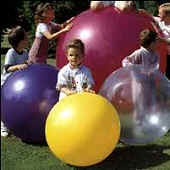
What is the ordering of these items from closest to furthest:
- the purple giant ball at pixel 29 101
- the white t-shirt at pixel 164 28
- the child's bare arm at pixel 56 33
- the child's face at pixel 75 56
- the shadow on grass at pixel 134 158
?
the shadow on grass at pixel 134 158, the child's face at pixel 75 56, the purple giant ball at pixel 29 101, the child's bare arm at pixel 56 33, the white t-shirt at pixel 164 28

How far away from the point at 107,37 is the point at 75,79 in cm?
102

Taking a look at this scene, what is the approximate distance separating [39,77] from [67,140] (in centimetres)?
128

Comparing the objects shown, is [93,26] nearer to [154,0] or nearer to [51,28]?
[51,28]

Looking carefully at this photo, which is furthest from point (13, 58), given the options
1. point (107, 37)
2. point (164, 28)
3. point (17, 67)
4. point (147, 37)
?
point (164, 28)

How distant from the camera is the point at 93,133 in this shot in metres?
4.46

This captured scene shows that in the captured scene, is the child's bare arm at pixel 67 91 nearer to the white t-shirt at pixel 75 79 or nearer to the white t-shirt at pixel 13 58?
the white t-shirt at pixel 75 79

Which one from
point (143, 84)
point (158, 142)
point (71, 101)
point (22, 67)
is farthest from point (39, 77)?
point (158, 142)

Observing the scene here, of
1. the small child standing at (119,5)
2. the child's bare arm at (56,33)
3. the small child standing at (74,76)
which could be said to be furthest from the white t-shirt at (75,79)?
the small child standing at (119,5)

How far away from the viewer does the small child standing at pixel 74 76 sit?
5.18m

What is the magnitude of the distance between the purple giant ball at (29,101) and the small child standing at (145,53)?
1003 mm

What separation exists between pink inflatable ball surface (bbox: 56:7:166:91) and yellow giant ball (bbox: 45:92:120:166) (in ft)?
4.50

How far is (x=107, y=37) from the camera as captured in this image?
5.99 meters

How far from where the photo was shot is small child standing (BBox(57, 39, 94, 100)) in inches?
204

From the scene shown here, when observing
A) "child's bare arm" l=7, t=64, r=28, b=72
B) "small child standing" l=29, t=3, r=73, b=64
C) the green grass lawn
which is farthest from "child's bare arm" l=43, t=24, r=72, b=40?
the green grass lawn
